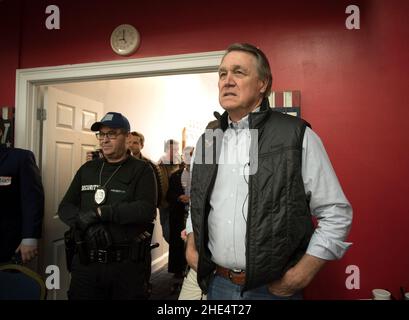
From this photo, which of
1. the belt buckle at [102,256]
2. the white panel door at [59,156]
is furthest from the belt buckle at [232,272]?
the white panel door at [59,156]

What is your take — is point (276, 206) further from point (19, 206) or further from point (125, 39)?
point (19, 206)

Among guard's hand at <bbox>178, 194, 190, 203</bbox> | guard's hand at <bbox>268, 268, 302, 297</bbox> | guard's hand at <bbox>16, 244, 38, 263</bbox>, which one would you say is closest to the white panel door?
guard's hand at <bbox>16, 244, 38, 263</bbox>

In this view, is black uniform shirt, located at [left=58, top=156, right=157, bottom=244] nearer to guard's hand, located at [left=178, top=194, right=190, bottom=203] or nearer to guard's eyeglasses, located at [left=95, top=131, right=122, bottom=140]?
guard's eyeglasses, located at [left=95, top=131, right=122, bottom=140]

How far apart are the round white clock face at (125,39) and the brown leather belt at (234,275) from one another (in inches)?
66.0

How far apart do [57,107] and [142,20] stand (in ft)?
3.56

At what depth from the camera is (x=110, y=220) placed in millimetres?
1815

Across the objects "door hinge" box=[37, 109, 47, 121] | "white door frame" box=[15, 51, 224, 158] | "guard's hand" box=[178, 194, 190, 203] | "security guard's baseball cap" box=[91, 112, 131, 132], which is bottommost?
"guard's hand" box=[178, 194, 190, 203]

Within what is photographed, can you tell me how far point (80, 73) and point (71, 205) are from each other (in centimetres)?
99

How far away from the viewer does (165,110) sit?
473cm

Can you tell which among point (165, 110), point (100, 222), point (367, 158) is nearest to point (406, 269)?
point (367, 158)

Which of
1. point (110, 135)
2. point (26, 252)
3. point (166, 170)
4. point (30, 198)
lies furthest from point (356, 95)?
point (166, 170)

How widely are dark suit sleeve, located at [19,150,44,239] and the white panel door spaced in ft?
1.27

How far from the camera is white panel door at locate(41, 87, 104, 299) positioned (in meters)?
2.49
